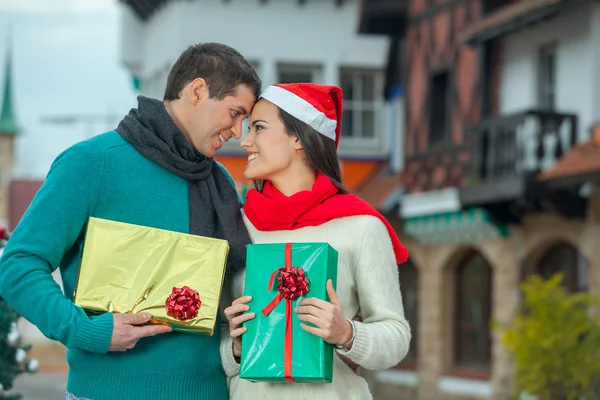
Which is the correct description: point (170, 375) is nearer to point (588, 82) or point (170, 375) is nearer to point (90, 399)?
point (90, 399)

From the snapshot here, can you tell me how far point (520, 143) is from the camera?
1664 centimetres

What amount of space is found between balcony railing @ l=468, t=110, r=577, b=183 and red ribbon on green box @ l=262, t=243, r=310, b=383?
12690 mm

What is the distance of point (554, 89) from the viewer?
56.6 ft

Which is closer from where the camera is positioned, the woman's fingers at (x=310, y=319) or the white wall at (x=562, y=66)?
the woman's fingers at (x=310, y=319)

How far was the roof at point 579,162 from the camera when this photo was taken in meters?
14.7

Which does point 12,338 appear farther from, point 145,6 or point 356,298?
point 145,6

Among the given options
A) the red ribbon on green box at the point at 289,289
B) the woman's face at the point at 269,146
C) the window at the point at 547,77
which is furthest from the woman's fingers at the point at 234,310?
the window at the point at 547,77

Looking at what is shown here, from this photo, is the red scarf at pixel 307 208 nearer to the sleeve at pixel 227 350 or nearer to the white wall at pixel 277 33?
the sleeve at pixel 227 350

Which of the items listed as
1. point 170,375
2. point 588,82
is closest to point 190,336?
point 170,375

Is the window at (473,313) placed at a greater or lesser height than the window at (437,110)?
lesser

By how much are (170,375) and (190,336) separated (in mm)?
142

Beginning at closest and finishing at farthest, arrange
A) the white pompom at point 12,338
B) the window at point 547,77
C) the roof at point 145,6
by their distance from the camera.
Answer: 1. the white pompom at point 12,338
2. the window at point 547,77
3. the roof at point 145,6

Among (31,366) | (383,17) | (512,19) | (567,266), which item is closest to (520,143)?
(512,19)

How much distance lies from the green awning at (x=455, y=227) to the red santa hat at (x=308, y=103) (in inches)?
577
